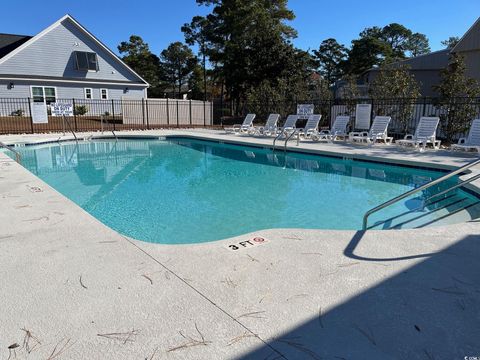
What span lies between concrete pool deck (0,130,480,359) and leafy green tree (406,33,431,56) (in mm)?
80057

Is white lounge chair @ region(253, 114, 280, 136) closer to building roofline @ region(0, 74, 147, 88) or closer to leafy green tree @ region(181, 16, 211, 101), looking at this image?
building roofline @ region(0, 74, 147, 88)

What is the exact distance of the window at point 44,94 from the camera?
23812 millimetres

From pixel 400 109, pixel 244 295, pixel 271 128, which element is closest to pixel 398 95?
pixel 400 109

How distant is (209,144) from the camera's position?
15281 millimetres

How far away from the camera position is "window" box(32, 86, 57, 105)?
2381 cm

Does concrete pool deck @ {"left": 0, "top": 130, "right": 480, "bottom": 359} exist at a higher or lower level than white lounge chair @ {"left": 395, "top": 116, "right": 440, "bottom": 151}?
lower

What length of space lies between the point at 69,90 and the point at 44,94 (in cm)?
158

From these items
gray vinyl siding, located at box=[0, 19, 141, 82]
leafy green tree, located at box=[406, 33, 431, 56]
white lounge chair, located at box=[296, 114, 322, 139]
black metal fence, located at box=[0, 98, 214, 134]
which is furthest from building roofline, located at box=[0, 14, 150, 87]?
leafy green tree, located at box=[406, 33, 431, 56]

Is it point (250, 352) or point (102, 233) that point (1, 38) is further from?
point (250, 352)

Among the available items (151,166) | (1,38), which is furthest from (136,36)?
(151,166)

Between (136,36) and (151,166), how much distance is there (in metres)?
38.0

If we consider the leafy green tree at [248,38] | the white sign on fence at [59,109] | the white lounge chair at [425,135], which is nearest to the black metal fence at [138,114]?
the white sign on fence at [59,109]

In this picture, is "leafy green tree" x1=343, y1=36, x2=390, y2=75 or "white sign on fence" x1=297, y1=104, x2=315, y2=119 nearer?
"white sign on fence" x1=297, y1=104, x2=315, y2=119

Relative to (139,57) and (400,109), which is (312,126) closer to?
(400,109)
